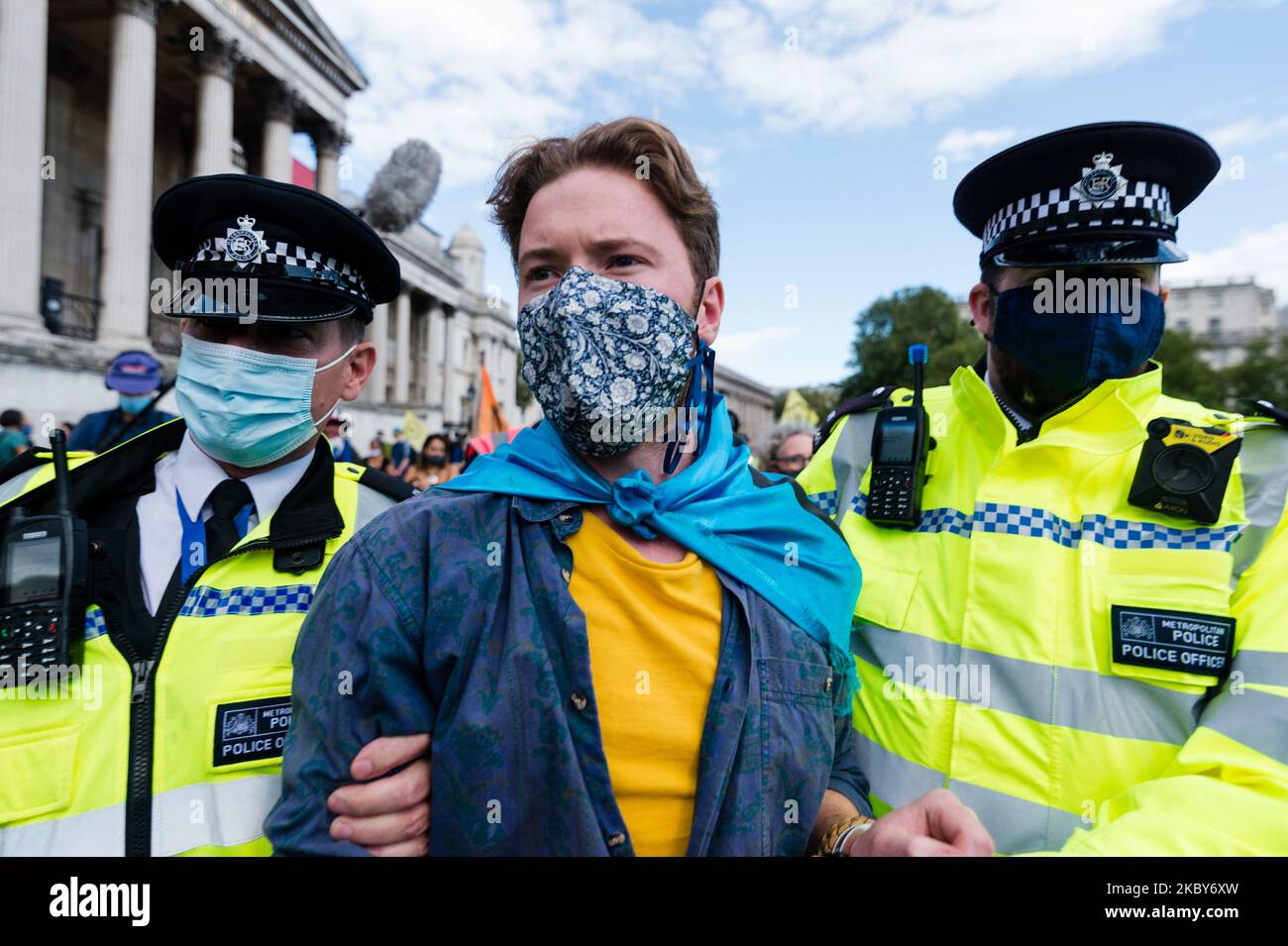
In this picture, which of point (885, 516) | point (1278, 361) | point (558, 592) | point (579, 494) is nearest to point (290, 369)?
point (579, 494)

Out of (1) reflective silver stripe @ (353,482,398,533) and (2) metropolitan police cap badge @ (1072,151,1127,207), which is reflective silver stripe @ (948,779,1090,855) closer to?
(2) metropolitan police cap badge @ (1072,151,1127,207)

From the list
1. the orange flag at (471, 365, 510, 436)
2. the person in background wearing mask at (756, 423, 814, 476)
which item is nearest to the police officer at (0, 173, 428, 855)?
the person in background wearing mask at (756, 423, 814, 476)

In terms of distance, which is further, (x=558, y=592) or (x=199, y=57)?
(x=199, y=57)

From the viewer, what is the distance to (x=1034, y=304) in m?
2.21

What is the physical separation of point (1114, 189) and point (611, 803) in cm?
211

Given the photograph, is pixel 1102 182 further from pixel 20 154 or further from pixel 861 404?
pixel 20 154

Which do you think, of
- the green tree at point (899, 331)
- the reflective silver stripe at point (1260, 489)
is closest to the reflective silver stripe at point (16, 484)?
the reflective silver stripe at point (1260, 489)

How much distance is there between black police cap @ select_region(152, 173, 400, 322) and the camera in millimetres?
2260

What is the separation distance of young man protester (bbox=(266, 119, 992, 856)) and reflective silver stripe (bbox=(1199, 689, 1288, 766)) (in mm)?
707

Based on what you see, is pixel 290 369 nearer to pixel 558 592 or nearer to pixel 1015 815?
pixel 558 592

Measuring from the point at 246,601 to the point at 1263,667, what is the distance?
7.87 ft

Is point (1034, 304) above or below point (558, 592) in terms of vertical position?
above

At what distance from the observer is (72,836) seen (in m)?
1.72
